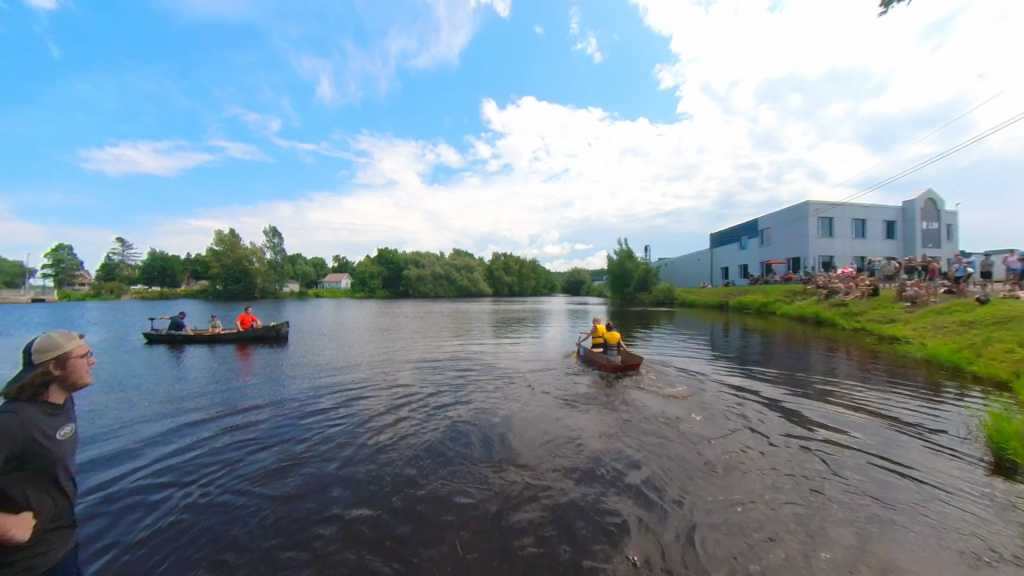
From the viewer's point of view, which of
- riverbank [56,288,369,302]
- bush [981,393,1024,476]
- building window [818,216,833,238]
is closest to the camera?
bush [981,393,1024,476]

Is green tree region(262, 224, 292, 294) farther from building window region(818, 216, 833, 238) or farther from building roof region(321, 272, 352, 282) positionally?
building window region(818, 216, 833, 238)

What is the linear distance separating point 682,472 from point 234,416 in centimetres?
1062

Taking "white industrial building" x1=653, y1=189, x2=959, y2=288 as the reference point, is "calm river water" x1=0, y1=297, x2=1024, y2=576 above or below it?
below

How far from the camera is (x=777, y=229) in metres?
47.0

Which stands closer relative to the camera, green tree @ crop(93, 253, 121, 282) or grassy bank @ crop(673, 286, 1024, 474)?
grassy bank @ crop(673, 286, 1024, 474)

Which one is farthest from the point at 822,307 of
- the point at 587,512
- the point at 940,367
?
the point at 587,512

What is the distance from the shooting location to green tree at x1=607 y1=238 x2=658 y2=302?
6569 cm

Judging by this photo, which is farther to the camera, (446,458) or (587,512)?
(446,458)

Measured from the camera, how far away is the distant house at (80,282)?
101750mm

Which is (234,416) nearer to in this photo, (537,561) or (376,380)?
(376,380)

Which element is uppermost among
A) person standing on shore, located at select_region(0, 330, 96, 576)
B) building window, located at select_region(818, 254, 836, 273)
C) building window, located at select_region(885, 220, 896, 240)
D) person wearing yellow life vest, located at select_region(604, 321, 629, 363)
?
building window, located at select_region(885, 220, 896, 240)

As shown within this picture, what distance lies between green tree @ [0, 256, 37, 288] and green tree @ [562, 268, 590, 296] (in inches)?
5117

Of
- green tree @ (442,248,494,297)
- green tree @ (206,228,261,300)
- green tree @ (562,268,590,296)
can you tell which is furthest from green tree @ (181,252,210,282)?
green tree @ (562,268,590,296)

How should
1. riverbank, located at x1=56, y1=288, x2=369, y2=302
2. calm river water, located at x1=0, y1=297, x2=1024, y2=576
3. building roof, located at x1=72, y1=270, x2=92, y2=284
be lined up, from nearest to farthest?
calm river water, located at x1=0, y1=297, x2=1024, y2=576
riverbank, located at x1=56, y1=288, x2=369, y2=302
building roof, located at x1=72, y1=270, x2=92, y2=284
